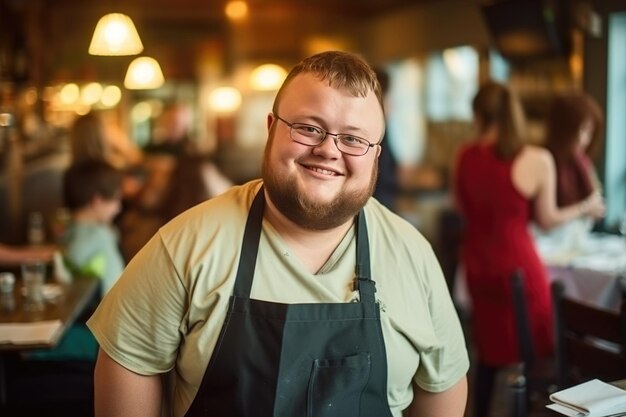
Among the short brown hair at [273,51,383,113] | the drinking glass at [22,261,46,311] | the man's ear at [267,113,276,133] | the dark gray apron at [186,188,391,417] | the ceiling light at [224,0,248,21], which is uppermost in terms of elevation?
the ceiling light at [224,0,248,21]

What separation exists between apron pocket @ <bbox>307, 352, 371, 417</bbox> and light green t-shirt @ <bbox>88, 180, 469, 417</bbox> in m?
0.08

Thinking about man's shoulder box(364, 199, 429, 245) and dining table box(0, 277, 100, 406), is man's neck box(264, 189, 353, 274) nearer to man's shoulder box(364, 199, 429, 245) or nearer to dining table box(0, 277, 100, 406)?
man's shoulder box(364, 199, 429, 245)

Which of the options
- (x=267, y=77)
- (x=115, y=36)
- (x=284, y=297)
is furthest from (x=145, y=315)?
(x=267, y=77)

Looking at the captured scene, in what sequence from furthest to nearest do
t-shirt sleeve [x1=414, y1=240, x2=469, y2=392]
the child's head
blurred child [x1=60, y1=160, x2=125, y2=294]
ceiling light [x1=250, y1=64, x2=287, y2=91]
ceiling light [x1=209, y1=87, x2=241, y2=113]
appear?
1. ceiling light [x1=209, y1=87, x2=241, y2=113]
2. ceiling light [x1=250, y1=64, x2=287, y2=91]
3. the child's head
4. blurred child [x1=60, y1=160, x2=125, y2=294]
5. t-shirt sleeve [x1=414, y1=240, x2=469, y2=392]

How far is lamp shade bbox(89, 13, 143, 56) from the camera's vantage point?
5594mm

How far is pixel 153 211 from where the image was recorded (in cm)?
575

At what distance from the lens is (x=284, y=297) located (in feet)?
6.49

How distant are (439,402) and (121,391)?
2.42 feet

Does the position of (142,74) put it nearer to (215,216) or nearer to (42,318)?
(42,318)

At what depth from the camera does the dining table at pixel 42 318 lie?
3109 millimetres

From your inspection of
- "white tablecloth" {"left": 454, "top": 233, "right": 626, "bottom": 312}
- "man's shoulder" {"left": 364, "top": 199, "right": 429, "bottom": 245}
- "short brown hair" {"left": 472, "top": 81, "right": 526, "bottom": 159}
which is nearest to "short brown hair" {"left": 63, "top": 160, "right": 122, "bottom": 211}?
"short brown hair" {"left": 472, "top": 81, "right": 526, "bottom": 159}

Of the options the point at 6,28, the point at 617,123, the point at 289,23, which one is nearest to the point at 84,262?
the point at 617,123

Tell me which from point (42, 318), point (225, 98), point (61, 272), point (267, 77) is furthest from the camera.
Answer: point (225, 98)

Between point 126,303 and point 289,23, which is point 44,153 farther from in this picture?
point 126,303
